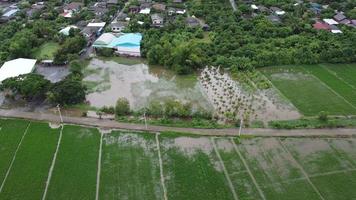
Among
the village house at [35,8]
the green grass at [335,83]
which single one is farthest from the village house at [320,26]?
the village house at [35,8]

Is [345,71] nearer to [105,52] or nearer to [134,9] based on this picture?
[105,52]

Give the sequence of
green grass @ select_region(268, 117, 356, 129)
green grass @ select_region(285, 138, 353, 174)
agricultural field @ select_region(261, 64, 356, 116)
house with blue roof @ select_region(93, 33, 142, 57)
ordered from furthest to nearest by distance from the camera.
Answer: house with blue roof @ select_region(93, 33, 142, 57), agricultural field @ select_region(261, 64, 356, 116), green grass @ select_region(268, 117, 356, 129), green grass @ select_region(285, 138, 353, 174)

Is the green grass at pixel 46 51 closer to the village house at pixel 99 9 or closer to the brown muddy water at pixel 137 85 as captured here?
the brown muddy water at pixel 137 85

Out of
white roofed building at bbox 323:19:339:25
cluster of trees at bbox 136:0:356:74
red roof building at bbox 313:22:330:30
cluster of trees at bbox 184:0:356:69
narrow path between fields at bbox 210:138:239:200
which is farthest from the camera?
white roofed building at bbox 323:19:339:25

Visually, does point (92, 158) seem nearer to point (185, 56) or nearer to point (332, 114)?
point (185, 56)

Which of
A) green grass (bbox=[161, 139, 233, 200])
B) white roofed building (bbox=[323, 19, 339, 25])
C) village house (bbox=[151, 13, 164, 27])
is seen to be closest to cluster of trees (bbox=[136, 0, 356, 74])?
A: village house (bbox=[151, 13, 164, 27])

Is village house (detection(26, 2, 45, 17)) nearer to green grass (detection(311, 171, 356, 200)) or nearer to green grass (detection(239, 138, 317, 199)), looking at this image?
green grass (detection(239, 138, 317, 199))
